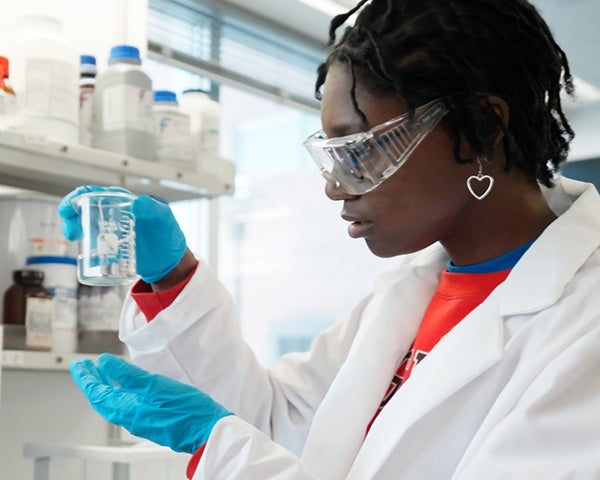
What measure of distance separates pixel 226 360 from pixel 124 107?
62 centimetres

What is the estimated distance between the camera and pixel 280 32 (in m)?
3.37

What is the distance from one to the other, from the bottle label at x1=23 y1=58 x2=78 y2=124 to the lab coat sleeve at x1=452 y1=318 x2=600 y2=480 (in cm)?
104

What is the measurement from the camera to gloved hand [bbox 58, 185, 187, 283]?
126cm

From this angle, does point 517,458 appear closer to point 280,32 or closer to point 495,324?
point 495,324

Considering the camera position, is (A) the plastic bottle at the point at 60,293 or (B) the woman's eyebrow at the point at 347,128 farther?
(A) the plastic bottle at the point at 60,293

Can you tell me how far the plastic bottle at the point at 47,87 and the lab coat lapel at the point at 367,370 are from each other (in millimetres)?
702

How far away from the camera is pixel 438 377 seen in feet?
3.77

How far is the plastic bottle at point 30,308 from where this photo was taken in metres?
1.61

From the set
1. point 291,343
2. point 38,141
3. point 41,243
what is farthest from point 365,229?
point 291,343

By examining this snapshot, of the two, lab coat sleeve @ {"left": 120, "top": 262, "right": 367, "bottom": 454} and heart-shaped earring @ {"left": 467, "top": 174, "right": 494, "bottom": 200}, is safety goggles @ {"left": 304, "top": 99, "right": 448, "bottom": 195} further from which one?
lab coat sleeve @ {"left": 120, "top": 262, "right": 367, "bottom": 454}

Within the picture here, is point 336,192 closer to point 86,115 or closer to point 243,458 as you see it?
point 243,458

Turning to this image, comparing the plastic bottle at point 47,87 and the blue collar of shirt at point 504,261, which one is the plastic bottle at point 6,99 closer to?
the plastic bottle at point 47,87

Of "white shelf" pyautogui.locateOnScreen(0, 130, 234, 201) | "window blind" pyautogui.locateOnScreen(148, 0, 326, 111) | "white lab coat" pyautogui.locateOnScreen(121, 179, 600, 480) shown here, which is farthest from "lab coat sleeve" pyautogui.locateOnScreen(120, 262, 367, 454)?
"window blind" pyautogui.locateOnScreen(148, 0, 326, 111)

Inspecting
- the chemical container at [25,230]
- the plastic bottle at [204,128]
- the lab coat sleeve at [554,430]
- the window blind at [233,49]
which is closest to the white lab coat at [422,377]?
the lab coat sleeve at [554,430]
